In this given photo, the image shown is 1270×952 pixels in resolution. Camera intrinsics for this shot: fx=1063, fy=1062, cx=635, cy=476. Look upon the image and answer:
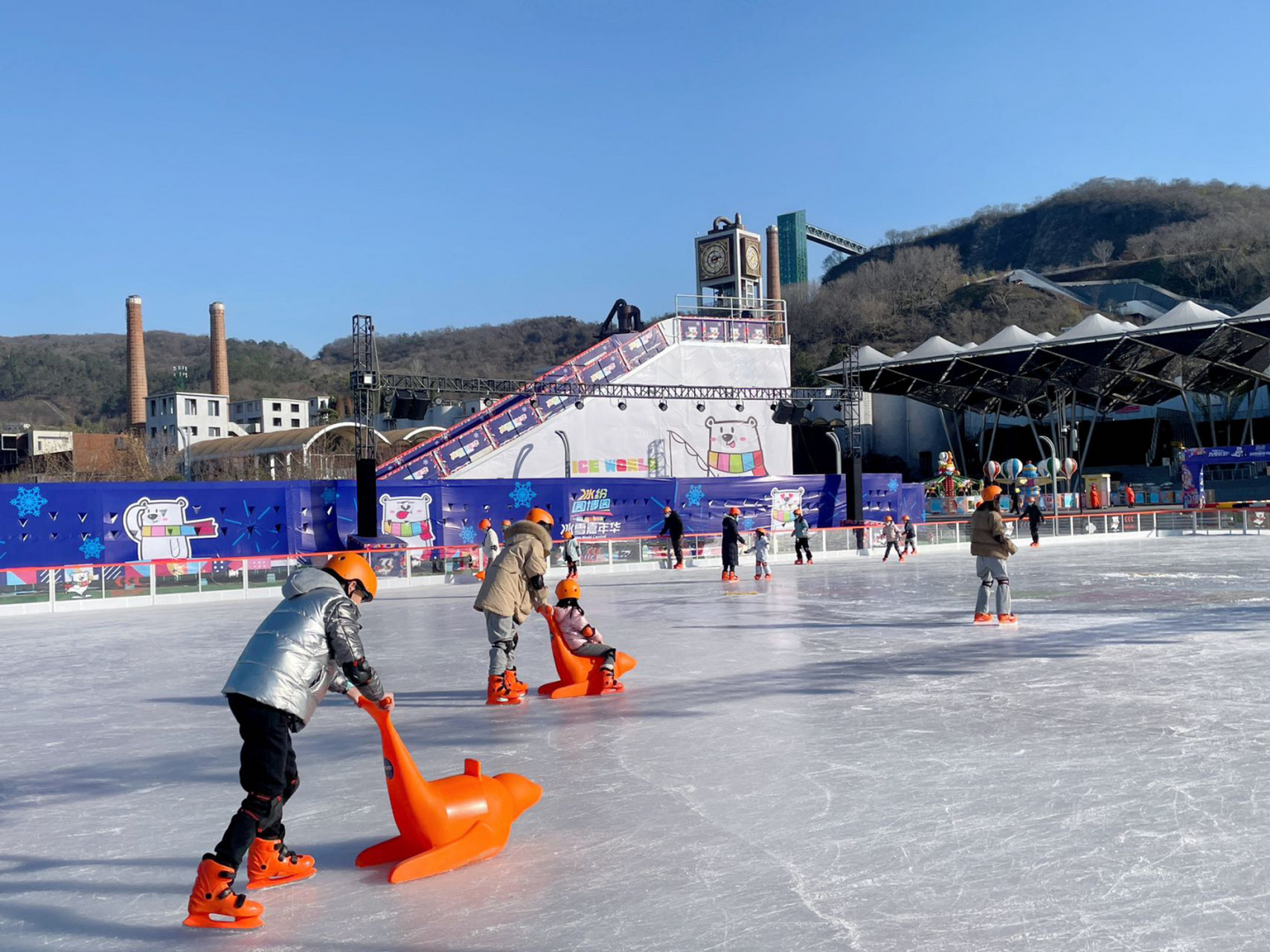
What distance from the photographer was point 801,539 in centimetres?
2612

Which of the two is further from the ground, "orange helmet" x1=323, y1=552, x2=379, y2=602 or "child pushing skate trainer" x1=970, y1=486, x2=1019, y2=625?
"orange helmet" x1=323, y1=552, x2=379, y2=602

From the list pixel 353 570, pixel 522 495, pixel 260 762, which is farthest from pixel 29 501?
pixel 260 762

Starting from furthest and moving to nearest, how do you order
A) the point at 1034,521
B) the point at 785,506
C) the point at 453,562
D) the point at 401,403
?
the point at 1034,521 → the point at 785,506 → the point at 401,403 → the point at 453,562

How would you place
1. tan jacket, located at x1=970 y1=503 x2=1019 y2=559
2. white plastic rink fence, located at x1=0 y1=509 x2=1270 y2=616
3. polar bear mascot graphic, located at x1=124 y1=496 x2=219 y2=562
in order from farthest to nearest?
polar bear mascot graphic, located at x1=124 y1=496 x2=219 y2=562
white plastic rink fence, located at x1=0 y1=509 x2=1270 y2=616
tan jacket, located at x1=970 y1=503 x2=1019 y2=559

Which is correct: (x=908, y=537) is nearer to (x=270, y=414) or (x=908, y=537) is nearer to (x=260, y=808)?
(x=260, y=808)

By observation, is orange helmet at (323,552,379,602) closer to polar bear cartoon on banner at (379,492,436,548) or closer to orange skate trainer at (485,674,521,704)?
orange skate trainer at (485,674,521,704)

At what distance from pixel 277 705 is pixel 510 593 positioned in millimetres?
4203

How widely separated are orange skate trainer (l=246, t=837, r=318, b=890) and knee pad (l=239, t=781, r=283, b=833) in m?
0.15

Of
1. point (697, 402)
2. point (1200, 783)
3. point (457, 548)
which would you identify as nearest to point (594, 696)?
point (1200, 783)

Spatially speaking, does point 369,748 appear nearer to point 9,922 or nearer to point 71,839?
point 71,839

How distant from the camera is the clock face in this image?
188ft

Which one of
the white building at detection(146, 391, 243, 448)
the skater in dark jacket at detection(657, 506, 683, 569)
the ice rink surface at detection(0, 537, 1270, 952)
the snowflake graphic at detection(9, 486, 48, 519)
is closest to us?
the ice rink surface at detection(0, 537, 1270, 952)

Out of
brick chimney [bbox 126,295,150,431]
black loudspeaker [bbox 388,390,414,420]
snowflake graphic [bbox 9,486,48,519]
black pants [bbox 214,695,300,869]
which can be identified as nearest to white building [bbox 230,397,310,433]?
brick chimney [bbox 126,295,150,431]

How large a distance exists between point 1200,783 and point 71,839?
5.54 meters
